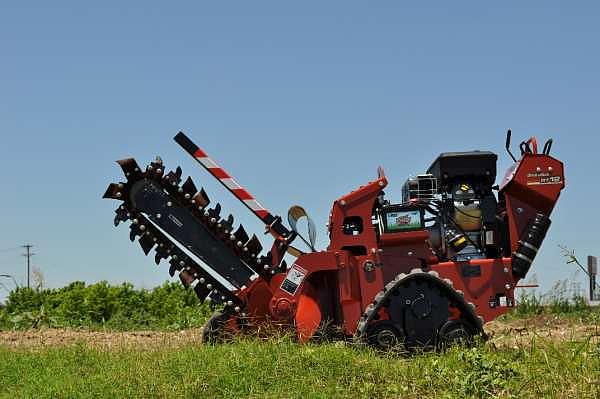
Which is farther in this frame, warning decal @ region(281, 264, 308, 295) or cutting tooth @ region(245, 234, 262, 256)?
cutting tooth @ region(245, 234, 262, 256)

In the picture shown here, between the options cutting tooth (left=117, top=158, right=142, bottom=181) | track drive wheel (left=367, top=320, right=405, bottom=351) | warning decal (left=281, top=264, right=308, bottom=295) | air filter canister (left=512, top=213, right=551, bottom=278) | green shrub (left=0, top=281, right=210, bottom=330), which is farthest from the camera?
green shrub (left=0, top=281, right=210, bottom=330)

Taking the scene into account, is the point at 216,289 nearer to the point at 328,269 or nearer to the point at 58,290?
the point at 328,269

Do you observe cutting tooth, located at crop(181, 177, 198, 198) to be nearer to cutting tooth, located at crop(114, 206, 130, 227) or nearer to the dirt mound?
cutting tooth, located at crop(114, 206, 130, 227)

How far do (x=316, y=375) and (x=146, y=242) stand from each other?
154 inches

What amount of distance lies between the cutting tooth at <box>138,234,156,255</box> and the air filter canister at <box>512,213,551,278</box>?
14.5 ft

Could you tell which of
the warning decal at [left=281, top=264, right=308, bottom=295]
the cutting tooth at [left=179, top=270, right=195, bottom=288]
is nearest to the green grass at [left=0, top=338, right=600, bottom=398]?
the warning decal at [left=281, top=264, right=308, bottom=295]

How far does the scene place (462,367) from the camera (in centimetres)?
732

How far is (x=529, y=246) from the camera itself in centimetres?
1015

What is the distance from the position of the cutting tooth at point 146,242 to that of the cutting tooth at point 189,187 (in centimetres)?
71

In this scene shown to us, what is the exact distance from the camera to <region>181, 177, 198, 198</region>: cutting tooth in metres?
10.6


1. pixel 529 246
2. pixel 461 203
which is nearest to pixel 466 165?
pixel 461 203

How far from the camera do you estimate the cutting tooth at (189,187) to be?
34.7 feet

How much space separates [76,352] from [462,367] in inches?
167

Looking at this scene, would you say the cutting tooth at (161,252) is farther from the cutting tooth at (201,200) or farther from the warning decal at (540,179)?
the warning decal at (540,179)
